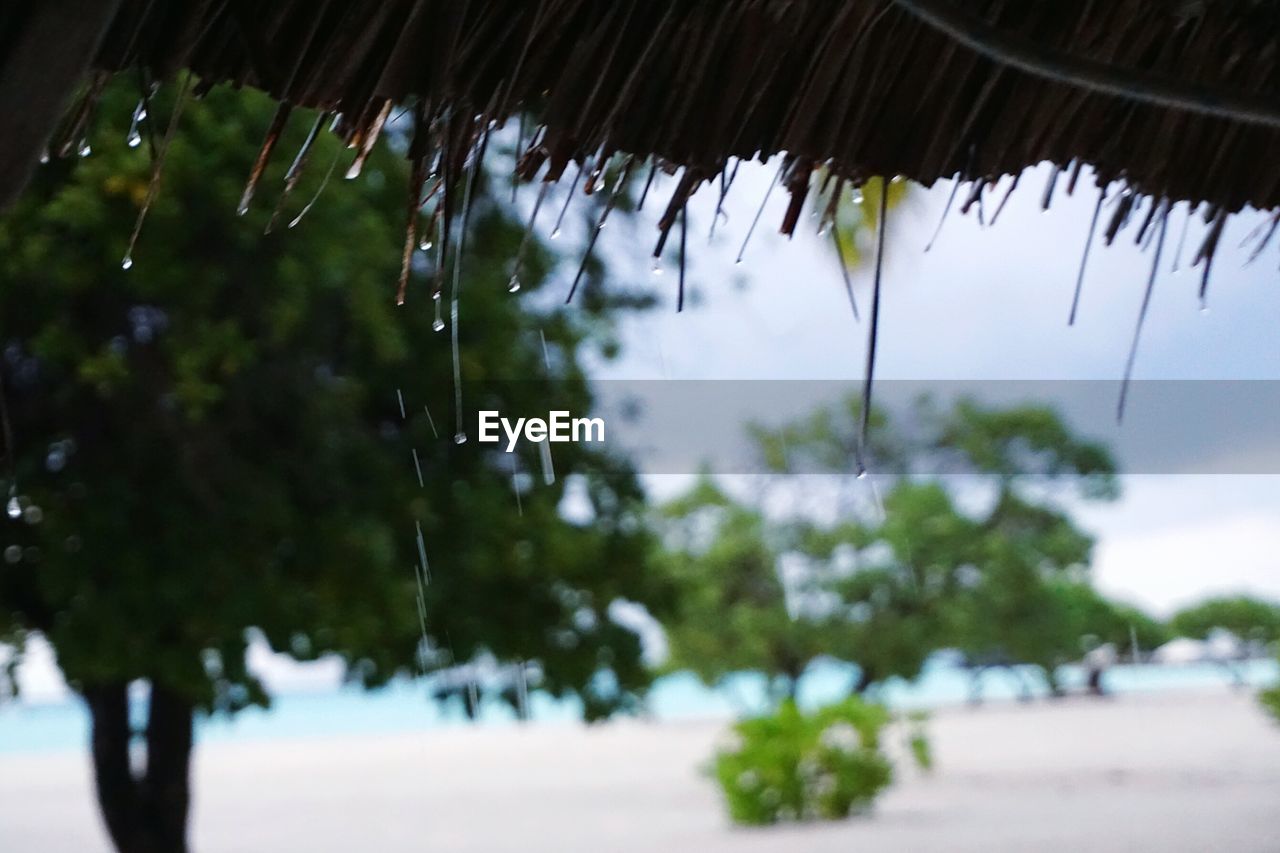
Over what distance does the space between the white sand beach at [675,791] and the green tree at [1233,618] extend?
1.07ft

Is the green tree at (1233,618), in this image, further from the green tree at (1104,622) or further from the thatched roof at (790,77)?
the thatched roof at (790,77)

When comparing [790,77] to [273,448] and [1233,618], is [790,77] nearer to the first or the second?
[273,448]

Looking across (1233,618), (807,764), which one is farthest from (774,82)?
(1233,618)

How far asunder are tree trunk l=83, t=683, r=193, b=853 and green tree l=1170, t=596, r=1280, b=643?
4622 mm

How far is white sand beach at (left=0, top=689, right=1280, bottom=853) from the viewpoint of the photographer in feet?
16.3

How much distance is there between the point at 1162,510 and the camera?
714 centimetres

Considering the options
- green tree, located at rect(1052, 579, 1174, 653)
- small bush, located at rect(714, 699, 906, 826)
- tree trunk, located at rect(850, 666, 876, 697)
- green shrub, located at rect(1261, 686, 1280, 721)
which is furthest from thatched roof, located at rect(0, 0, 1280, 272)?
green tree, located at rect(1052, 579, 1174, 653)

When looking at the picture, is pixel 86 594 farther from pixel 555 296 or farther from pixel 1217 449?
pixel 1217 449

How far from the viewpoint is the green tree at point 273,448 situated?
90.7 inches

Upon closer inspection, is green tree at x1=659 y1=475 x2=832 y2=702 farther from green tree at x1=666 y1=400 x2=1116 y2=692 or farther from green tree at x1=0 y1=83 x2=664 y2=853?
green tree at x1=0 y1=83 x2=664 y2=853

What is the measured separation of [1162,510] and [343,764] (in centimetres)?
444

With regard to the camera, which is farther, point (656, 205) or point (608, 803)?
point (608, 803)

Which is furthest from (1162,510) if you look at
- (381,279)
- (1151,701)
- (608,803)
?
(381,279)

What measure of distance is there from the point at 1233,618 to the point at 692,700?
2477mm
